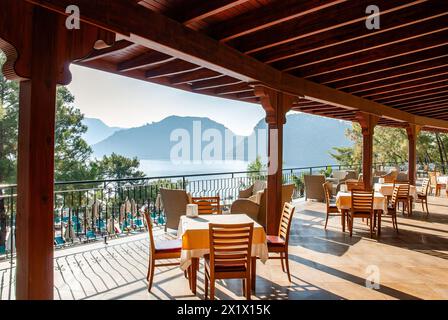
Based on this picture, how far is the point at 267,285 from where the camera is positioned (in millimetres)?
3789

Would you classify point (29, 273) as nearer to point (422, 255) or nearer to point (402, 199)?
point (422, 255)

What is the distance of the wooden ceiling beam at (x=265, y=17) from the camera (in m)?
3.04

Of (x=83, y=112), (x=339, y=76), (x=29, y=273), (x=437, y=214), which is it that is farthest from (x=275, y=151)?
(x=83, y=112)

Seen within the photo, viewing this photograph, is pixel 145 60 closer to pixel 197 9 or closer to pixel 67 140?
pixel 197 9

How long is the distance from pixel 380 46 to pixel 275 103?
1661 mm

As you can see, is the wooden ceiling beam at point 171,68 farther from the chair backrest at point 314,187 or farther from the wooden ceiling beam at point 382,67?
the chair backrest at point 314,187

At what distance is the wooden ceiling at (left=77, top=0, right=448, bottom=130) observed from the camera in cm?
318

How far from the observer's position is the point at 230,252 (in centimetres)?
316

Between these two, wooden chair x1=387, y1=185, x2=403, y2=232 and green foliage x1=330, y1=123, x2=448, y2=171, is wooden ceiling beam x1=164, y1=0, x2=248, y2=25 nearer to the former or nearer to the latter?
wooden chair x1=387, y1=185, x2=403, y2=232

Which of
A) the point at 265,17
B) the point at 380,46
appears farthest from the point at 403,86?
the point at 265,17

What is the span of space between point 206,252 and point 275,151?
7.96ft

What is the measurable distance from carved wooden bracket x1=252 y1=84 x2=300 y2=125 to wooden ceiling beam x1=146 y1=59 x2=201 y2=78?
1.06 meters

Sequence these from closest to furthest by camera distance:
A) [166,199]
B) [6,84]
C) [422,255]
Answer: [422,255] < [166,199] < [6,84]

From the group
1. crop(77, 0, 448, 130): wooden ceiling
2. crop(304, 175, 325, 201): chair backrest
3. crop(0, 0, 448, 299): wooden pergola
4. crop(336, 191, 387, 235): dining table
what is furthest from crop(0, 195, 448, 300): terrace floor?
crop(304, 175, 325, 201): chair backrest
